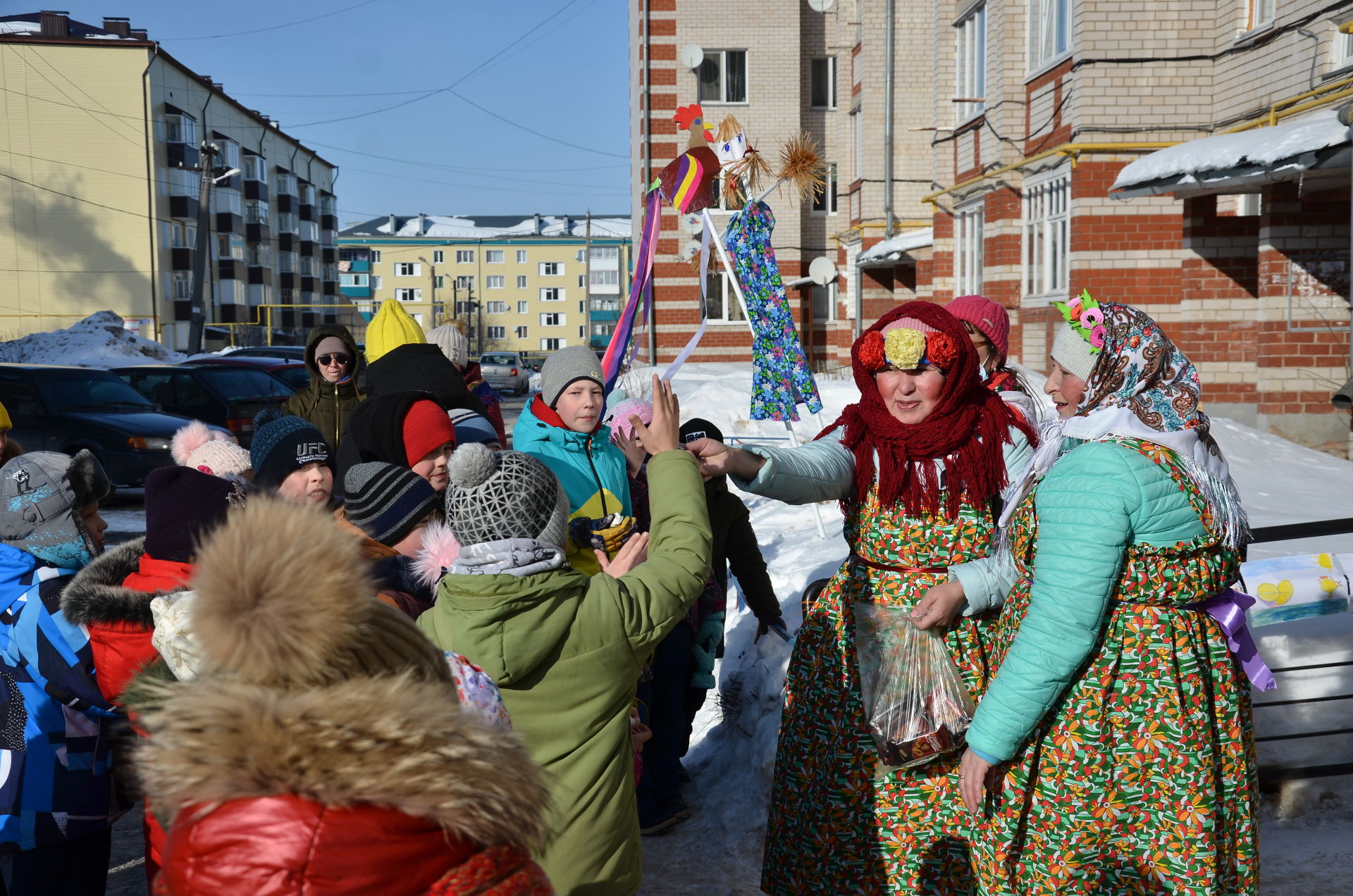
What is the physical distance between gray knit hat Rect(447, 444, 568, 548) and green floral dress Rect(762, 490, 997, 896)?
1.08 metres

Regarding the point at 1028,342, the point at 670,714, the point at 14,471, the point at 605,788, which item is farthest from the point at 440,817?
the point at 1028,342

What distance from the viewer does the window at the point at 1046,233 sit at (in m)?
14.4

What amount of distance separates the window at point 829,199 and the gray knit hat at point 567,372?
28087mm

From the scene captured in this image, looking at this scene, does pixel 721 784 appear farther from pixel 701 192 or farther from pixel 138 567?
pixel 701 192

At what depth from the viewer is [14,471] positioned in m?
3.10

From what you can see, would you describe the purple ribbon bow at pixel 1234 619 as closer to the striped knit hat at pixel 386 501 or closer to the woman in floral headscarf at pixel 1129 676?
the woman in floral headscarf at pixel 1129 676

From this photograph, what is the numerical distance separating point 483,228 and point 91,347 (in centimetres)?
7603

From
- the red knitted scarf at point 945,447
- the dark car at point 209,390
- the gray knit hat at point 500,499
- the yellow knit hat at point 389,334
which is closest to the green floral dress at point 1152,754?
the red knitted scarf at point 945,447

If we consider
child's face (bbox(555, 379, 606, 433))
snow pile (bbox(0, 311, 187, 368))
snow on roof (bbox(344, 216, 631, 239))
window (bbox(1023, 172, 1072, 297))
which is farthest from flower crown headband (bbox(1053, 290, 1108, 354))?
snow on roof (bbox(344, 216, 631, 239))

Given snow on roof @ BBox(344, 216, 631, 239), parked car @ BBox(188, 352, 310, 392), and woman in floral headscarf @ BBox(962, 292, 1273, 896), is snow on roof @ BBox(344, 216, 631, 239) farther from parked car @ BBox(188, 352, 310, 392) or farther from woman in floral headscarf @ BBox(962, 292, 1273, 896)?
woman in floral headscarf @ BBox(962, 292, 1273, 896)

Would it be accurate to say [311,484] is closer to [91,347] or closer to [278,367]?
[278,367]

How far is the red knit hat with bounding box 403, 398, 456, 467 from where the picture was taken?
13.1ft

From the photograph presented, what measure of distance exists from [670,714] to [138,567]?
237 centimetres

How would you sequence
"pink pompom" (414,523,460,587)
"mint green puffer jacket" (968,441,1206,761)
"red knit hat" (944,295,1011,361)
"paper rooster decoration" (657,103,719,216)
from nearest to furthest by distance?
"mint green puffer jacket" (968,441,1206,761) < "pink pompom" (414,523,460,587) < "red knit hat" (944,295,1011,361) < "paper rooster decoration" (657,103,719,216)
